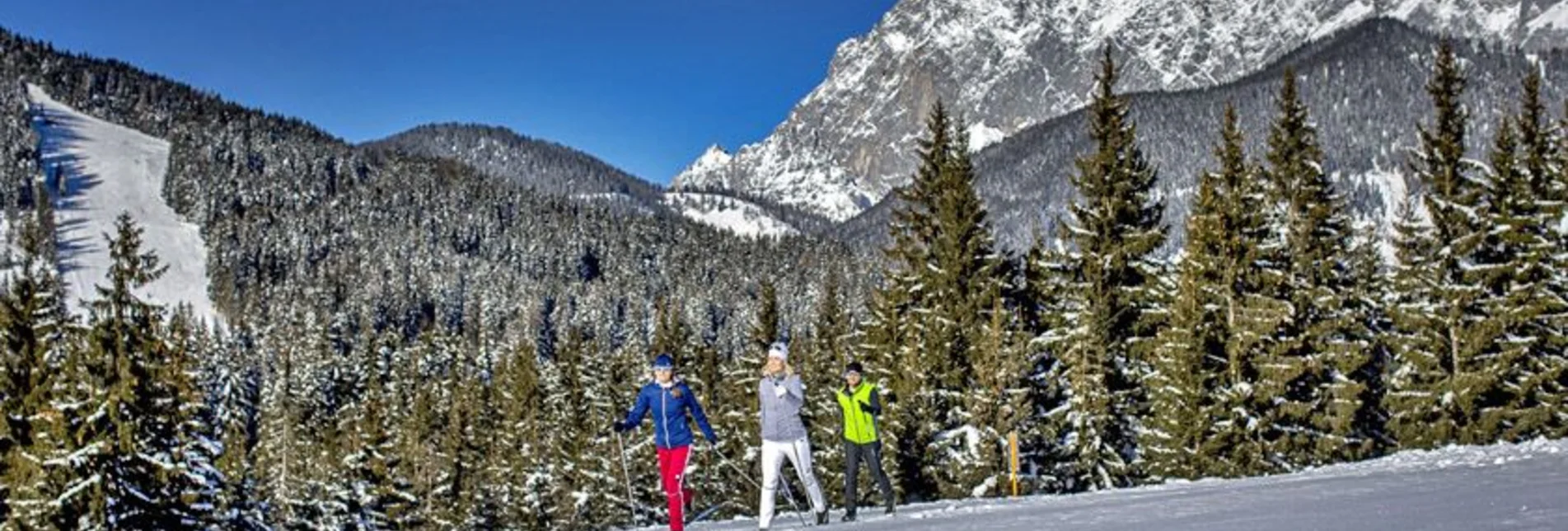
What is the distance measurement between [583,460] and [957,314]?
1940 centimetres

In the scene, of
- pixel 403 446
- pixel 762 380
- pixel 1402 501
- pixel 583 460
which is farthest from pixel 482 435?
pixel 1402 501

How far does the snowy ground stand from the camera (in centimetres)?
812

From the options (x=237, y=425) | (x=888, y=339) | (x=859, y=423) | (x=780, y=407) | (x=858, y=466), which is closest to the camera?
(x=780, y=407)

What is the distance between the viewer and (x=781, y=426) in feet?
43.9

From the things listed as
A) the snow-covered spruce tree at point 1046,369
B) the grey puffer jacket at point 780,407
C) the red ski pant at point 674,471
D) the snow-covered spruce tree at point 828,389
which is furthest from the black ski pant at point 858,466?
the snow-covered spruce tree at point 1046,369

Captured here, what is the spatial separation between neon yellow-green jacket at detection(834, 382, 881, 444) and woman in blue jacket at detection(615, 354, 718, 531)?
2.63 meters

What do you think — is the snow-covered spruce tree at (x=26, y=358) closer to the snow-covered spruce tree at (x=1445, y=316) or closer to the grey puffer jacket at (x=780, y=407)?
the grey puffer jacket at (x=780, y=407)

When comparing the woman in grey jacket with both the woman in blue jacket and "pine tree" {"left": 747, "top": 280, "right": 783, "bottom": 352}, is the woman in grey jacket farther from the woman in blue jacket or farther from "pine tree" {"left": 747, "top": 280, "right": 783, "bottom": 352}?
"pine tree" {"left": 747, "top": 280, "right": 783, "bottom": 352}

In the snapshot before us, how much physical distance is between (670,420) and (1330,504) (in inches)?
263

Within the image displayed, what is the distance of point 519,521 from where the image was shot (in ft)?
156

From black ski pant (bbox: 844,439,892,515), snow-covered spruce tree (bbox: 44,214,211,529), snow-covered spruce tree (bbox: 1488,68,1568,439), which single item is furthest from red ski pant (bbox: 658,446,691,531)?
snow-covered spruce tree (bbox: 1488,68,1568,439)

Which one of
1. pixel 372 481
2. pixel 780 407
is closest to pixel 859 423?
pixel 780 407

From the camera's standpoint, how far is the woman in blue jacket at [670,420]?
1312 cm

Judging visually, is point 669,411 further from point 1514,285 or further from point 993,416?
point 1514,285
